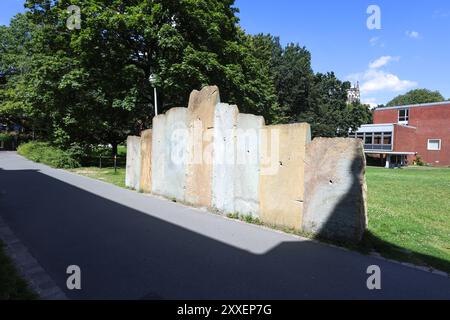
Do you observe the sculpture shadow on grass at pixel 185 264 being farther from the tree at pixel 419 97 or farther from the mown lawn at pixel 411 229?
the tree at pixel 419 97

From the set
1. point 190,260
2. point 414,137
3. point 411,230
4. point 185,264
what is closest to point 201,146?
point 190,260

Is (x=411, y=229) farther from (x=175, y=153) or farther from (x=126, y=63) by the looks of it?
(x=126, y=63)

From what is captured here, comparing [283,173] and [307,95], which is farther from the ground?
[307,95]

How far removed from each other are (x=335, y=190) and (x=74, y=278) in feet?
14.3

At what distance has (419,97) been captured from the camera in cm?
7669

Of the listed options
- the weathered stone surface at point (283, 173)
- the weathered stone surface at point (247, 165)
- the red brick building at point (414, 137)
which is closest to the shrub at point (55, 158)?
the weathered stone surface at point (247, 165)

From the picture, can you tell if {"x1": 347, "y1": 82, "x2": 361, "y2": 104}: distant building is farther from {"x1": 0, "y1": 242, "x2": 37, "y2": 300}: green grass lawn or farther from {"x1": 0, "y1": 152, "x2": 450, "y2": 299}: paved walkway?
{"x1": 0, "y1": 242, "x2": 37, "y2": 300}: green grass lawn

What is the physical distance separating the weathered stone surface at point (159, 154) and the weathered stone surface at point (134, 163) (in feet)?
3.77

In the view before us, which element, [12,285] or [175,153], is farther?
[175,153]

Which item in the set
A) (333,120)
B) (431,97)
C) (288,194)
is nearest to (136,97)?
(288,194)

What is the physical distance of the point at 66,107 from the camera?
68.8 feet

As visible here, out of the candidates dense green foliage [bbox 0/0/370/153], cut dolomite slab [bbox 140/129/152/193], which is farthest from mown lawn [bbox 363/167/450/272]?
dense green foliage [bbox 0/0/370/153]

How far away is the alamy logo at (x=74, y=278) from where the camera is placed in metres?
4.01

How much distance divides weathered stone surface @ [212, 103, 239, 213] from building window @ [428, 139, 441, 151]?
45.7 m
